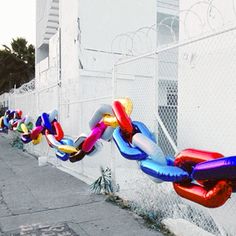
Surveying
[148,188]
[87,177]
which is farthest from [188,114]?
[87,177]

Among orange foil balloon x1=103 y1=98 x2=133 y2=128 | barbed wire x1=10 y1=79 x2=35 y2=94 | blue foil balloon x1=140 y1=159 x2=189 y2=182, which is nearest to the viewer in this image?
blue foil balloon x1=140 y1=159 x2=189 y2=182

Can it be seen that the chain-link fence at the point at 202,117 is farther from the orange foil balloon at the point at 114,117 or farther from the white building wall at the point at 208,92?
the orange foil balloon at the point at 114,117

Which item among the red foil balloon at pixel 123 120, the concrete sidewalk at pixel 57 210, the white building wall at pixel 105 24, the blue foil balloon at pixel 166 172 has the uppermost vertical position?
the white building wall at pixel 105 24

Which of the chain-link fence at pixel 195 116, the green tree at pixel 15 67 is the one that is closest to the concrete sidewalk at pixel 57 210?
the chain-link fence at pixel 195 116

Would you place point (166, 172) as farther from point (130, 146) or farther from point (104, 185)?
point (104, 185)

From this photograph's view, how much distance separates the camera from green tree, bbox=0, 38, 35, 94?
145ft

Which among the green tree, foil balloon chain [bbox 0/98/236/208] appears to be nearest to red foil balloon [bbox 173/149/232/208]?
foil balloon chain [bbox 0/98/236/208]

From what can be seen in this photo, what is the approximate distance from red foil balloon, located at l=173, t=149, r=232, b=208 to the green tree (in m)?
42.3

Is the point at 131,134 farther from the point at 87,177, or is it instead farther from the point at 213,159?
the point at 87,177

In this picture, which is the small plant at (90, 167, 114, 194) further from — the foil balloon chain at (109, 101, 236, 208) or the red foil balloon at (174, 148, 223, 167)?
the red foil balloon at (174, 148, 223, 167)

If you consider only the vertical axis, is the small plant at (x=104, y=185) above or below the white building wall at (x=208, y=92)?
below

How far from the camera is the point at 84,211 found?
5668 millimetres

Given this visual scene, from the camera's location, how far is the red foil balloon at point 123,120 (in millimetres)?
4906

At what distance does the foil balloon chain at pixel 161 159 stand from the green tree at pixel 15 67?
1545 inches
